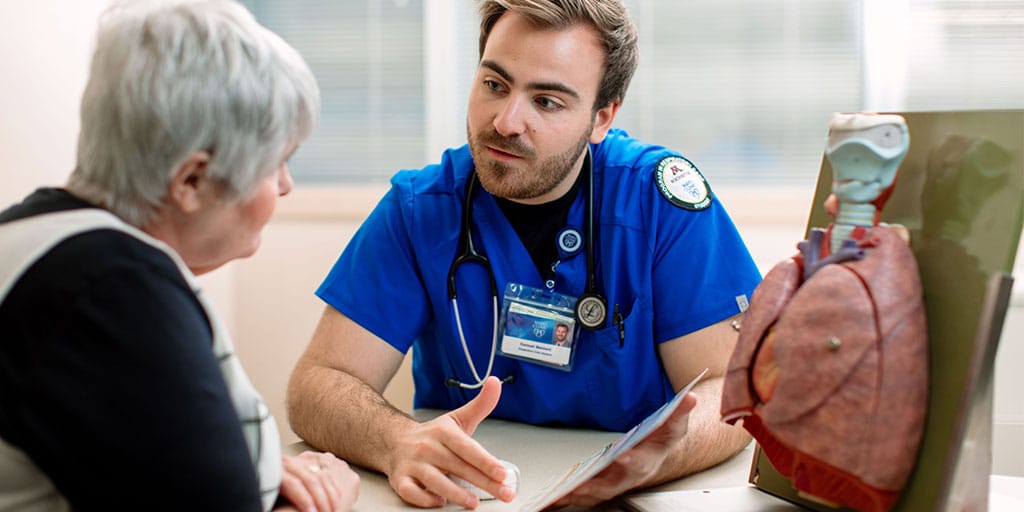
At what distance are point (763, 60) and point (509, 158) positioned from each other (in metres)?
1.55

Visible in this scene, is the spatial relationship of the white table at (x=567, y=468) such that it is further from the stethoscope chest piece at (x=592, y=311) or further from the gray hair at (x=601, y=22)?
the gray hair at (x=601, y=22)

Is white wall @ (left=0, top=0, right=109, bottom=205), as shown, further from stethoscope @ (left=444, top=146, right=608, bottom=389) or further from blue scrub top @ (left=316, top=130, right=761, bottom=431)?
stethoscope @ (left=444, top=146, right=608, bottom=389)

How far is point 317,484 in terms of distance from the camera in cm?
100

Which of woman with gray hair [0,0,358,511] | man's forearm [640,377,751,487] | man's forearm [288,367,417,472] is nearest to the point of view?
woman with gray hair [0,0,358,511]

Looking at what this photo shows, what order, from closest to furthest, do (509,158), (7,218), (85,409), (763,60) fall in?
(85,409) → (7,218) → (509,158) → (763,60)

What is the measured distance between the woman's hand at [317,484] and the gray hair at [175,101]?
32cm

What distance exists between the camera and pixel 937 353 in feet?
2.75

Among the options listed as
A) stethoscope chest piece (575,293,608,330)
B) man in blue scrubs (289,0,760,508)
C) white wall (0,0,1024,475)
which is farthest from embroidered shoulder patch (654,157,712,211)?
white wall (0,0,1024,475)

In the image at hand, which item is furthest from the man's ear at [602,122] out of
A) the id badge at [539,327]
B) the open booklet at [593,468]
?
the open booklet at [593,468]

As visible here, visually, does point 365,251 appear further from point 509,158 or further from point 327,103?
point 327,103

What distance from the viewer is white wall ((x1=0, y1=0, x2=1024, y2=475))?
7.15 feet

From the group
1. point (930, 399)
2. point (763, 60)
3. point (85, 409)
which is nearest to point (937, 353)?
point (930, 399)

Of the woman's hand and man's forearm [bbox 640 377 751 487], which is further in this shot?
man's forearm [bbox 640 377 751 487]

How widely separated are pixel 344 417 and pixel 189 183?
2.07 feet
